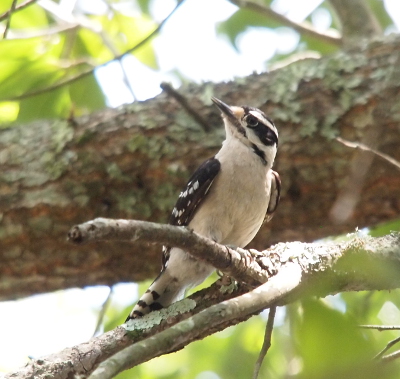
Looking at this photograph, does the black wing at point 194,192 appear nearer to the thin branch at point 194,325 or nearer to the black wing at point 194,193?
the black wing at point 194,193

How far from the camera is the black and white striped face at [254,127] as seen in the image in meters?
4.73

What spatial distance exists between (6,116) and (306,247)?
4009mm

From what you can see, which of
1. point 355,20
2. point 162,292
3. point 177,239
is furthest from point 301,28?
point 177,239

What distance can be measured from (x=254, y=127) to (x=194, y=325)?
2.87 metres

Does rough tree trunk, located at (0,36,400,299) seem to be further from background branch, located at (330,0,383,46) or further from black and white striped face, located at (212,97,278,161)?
background branch, located at (330,0,383,46)

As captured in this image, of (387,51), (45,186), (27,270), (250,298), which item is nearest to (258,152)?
(387,51)

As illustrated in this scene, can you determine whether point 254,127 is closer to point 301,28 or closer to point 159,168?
point 159,168

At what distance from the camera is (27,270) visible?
16.1 ft

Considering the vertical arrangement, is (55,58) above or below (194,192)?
above

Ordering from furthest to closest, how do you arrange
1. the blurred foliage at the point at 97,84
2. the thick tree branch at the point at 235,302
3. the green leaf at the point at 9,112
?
the green leaf at the point at 9,112, the blurred foliage at the point at 97,84, the thick tree branch at the point at 235,302

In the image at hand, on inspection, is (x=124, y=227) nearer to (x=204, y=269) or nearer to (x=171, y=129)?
(x=204, y=269)

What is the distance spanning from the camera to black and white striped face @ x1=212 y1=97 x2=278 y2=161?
4.73 m

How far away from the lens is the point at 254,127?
4.79m

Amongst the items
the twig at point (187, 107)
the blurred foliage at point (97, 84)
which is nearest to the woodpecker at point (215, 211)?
the twig at point (187, 107)
